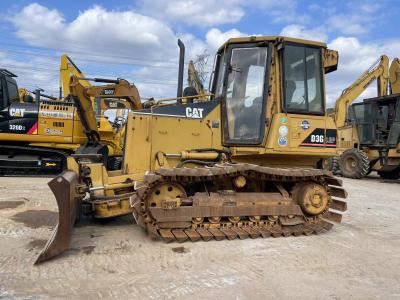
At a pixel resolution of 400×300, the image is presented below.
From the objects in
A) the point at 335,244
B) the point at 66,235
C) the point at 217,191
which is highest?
the point at 217,191

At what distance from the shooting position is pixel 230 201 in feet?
19.6

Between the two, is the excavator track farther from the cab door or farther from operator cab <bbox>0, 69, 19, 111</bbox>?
operator cab <bbox>0, 69, 19, 111</bbox>

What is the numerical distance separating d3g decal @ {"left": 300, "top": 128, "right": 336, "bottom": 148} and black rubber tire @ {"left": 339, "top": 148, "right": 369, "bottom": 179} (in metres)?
10.6

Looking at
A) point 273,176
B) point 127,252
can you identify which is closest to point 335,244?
point 273,176

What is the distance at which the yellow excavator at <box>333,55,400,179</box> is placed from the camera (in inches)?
645

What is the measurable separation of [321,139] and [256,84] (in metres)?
1.38

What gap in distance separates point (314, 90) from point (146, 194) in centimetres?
323

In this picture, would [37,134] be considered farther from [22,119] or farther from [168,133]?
[168,133]

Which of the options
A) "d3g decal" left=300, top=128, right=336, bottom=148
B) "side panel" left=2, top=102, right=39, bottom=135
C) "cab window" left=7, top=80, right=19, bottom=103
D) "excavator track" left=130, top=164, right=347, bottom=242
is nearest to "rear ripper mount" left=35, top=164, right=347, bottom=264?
"excavator track" left=130, top=164, right=347, bottom=242

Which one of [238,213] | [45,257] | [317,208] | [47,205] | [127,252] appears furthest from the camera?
[47,205]

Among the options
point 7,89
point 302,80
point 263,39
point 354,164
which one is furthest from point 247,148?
point 354,164

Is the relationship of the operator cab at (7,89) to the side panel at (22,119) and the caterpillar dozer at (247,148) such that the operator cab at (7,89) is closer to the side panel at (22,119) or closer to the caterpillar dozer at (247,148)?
the side panel at (22,119)

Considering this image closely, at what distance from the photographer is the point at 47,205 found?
804cm

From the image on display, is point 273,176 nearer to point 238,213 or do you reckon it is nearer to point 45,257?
point 238,213
